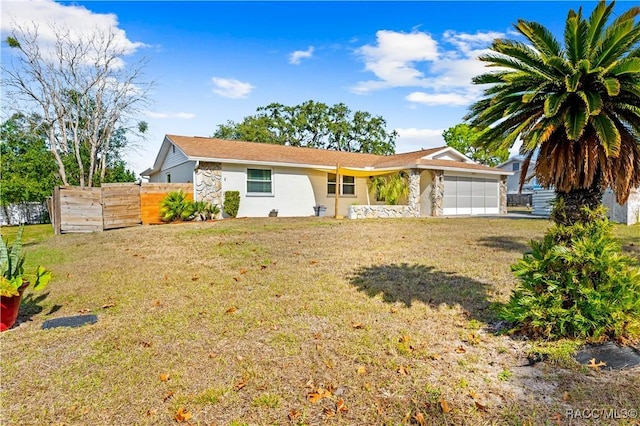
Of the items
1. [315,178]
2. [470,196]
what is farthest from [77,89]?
[470,196]

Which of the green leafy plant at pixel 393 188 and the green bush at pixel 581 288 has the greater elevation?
the green leafy plant at pixel 393 188

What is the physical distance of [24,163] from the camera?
2112 cm

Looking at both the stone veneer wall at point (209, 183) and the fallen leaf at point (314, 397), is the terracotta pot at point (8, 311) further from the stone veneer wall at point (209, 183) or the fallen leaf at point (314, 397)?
the stone veneer wall at point (209, 183)

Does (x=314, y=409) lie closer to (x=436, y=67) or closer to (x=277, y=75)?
(x=436, y=67)

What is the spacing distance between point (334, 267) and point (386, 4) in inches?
338

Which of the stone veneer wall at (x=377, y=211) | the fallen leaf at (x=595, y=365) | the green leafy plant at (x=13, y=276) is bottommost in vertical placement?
the fallen leaf at (x=595, y=365)

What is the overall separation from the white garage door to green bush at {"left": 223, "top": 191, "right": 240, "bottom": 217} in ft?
38.3

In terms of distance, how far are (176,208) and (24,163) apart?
13107 millimetres

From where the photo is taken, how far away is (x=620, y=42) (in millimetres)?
3715

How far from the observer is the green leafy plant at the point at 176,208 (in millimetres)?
15367

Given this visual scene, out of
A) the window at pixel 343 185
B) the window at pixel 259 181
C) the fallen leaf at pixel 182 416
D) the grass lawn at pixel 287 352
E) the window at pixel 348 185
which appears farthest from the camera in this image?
the window at pixel 348 185

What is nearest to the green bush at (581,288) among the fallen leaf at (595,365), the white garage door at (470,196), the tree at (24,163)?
the fallen leaf at (595,365)

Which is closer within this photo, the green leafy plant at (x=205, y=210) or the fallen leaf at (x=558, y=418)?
the fallen leaf at (x=558, y=418)

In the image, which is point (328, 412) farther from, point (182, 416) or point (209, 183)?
point (209, 183)
